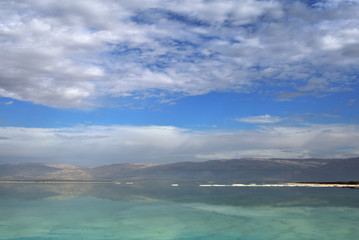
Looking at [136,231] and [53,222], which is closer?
[136,231]

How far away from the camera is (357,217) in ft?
96.8

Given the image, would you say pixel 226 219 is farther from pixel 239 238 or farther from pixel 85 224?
pixel 85 224

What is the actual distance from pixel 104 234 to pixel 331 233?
15614mm

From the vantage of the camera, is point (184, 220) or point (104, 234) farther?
point (184, 220)

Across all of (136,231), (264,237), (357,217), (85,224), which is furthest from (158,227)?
(357,217)

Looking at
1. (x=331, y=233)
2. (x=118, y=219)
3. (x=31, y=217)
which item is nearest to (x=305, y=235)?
(x=331, y=233)

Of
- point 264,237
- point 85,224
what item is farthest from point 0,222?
point 264,237

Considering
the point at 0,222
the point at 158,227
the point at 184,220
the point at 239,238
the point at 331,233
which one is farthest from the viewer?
the point at 184,220

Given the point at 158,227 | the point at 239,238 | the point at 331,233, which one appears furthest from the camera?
the point at 158,227

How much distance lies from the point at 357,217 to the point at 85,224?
80.1ft

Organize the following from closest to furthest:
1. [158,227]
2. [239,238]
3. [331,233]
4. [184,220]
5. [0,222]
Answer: [239,238], [331,233], [158,227], [0,222], [184,220]

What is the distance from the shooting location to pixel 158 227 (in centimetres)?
2427

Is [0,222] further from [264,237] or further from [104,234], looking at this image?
[264,237]

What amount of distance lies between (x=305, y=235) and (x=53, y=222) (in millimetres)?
19476
